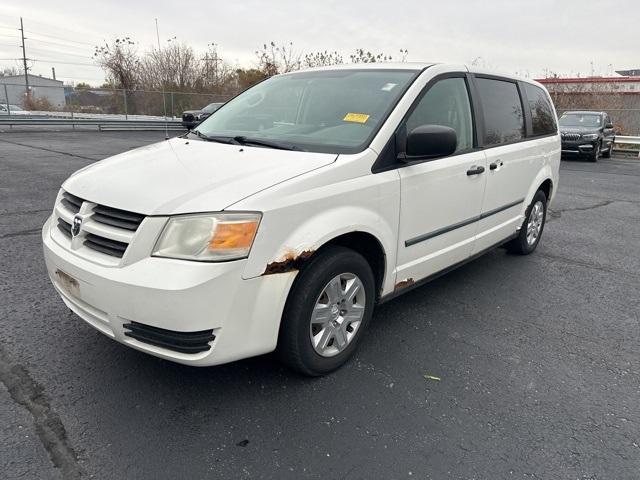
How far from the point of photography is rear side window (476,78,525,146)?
4.11 m

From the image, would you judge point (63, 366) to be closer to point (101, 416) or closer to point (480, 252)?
point (101, 416)

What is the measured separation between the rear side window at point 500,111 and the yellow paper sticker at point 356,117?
134 centimetres

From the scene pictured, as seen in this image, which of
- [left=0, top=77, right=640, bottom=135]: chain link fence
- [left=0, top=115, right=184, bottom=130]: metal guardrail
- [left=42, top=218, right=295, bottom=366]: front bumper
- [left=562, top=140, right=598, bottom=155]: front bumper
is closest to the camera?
[left=42, top=218, right=295, bottom=366]: front bumper

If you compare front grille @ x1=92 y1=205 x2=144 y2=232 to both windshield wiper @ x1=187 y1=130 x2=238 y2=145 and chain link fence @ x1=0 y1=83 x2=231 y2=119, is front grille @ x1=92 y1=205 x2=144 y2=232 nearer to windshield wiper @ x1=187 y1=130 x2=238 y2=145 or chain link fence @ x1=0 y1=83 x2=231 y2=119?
windshield wiper @ x1=187 y1=130 x2=238 y2=145

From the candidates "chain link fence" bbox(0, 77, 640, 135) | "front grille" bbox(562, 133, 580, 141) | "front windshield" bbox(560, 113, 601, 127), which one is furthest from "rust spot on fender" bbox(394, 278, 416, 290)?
"chain link fence" bbox(0, 77, 640, 135)

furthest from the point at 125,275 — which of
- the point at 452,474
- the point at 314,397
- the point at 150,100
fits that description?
the point at 150,100

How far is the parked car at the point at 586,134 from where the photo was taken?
1652cm

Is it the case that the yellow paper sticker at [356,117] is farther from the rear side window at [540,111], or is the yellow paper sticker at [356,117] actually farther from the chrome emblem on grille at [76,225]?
the rear side window at [540,111]

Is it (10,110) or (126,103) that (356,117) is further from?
(126,103)

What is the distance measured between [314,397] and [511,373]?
4.12 ft

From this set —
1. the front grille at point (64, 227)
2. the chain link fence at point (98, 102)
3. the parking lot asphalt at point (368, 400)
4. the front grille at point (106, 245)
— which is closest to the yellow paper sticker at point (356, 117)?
the parking lot asphalt at point (368, 400)

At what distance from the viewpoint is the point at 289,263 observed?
246 centimetres

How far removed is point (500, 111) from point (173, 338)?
3.47 meters

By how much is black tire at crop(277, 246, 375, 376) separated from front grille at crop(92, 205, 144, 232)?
848mm
